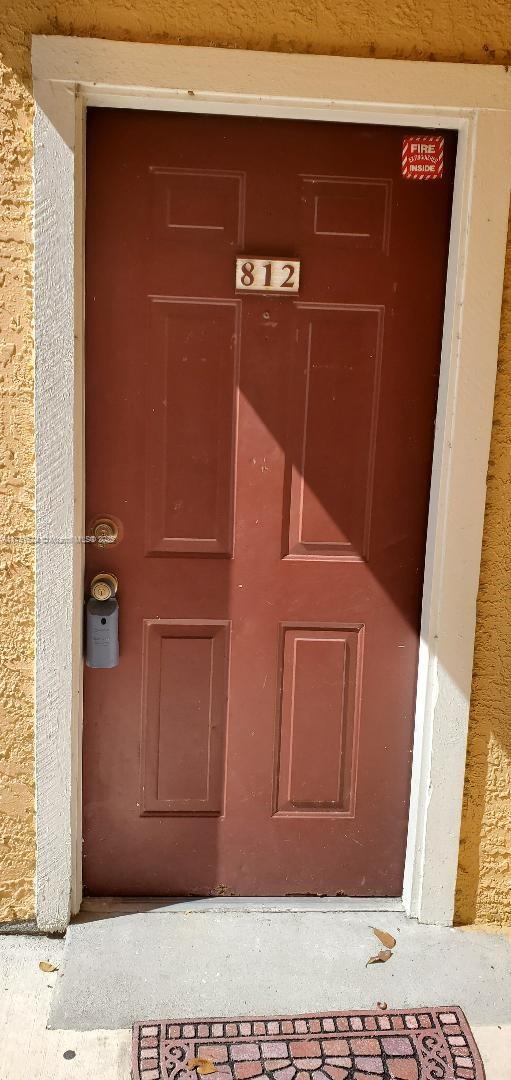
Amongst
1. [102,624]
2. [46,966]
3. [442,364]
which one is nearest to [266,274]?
[442,364]

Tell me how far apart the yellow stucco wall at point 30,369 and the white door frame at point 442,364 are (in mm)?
51

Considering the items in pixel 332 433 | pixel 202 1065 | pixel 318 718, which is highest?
pixel 332 433

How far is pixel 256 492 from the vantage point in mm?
2867

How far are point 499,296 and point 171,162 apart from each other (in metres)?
1.14

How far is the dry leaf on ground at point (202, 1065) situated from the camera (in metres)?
2.36

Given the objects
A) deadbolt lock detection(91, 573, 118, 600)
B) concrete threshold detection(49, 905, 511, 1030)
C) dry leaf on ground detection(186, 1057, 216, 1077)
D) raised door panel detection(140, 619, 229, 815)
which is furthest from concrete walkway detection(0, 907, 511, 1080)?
deadbolt lock detection(91, 573, 118, 600)

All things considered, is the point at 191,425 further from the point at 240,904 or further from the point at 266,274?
the point at 240,904

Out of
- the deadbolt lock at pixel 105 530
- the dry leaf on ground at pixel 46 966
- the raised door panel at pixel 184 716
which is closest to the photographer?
the dry leaf on ground at pixel 46 966

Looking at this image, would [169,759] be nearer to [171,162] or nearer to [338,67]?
[171,162]

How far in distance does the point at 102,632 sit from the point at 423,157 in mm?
1887

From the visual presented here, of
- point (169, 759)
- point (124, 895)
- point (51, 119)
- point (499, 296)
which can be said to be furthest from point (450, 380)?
point (124, 895)

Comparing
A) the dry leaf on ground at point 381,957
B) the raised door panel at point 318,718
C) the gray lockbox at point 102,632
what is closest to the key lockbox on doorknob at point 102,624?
the gray lockbox at point 102,632

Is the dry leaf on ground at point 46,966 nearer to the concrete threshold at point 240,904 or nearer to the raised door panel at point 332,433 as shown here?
the concrete threshold at point 240,904

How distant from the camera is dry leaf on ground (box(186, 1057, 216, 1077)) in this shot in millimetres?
2359
